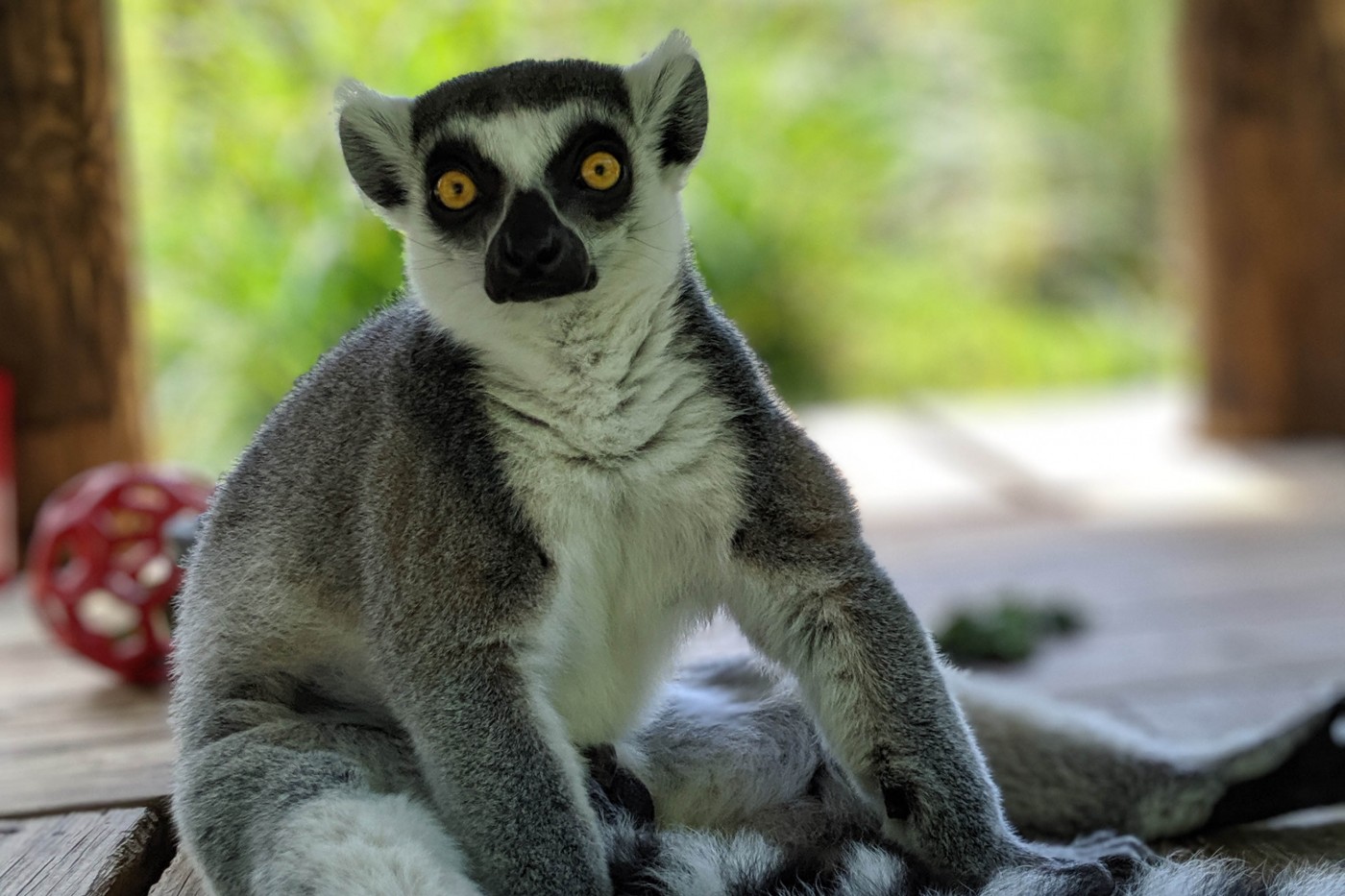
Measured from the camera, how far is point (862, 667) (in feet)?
6.69

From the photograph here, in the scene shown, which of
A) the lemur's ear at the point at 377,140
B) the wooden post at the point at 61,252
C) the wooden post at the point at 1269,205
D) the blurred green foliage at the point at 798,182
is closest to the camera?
the lemur's ear at the point at 377,140

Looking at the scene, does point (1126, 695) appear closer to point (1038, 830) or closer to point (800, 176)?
point (1038, 830)

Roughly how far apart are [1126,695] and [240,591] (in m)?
2.19

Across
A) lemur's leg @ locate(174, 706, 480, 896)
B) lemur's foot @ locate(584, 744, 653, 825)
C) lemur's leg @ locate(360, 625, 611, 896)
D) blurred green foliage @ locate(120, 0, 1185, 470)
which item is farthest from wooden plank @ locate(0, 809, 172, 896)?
blurred green foliage @ locate(120, 0, 1185, 470)

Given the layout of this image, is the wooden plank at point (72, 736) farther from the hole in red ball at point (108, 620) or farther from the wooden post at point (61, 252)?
the wooden post at point (61, 252)

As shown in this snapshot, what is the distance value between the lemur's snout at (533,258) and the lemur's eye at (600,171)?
11cm

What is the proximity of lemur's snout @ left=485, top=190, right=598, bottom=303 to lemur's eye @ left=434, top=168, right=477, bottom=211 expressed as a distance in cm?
11

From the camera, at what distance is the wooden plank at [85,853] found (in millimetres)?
2189

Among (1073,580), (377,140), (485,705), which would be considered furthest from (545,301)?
(1073,580)

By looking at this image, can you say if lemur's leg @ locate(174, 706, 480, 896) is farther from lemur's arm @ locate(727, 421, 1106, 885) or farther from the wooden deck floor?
lemur's arm @ locate(727, 421, 1106, 885)

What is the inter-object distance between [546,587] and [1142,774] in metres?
1.16

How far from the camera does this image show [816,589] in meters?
2.03

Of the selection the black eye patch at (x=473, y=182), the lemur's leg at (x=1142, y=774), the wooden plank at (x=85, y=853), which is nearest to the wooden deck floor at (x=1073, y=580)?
the wooden plank at (x=85, y=853)

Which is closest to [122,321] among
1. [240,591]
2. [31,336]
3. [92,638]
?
[31,336]
